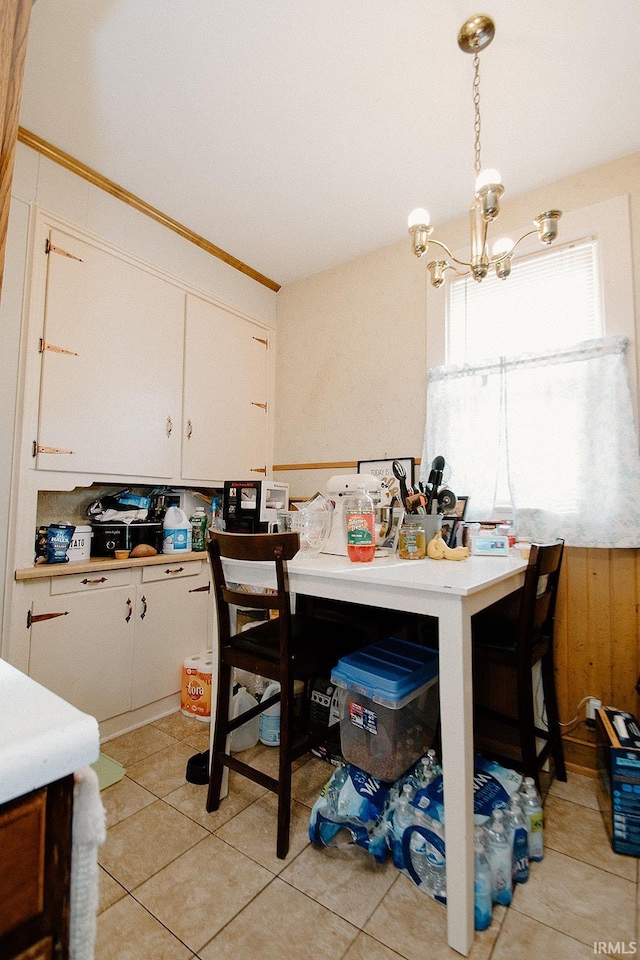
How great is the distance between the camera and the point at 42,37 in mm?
1572

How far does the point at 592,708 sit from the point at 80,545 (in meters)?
2.54

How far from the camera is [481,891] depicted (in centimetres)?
114

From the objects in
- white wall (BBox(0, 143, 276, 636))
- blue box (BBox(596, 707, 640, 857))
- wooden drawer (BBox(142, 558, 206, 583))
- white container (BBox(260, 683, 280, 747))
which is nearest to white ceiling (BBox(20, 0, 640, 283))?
white wall (BBox(0, 143, 276, 636))

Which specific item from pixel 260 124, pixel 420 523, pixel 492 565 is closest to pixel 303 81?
pixel 260 124

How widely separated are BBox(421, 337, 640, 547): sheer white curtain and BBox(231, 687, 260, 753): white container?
4.73 ft

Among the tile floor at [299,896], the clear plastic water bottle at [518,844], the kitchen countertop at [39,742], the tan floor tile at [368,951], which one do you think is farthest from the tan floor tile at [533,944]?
the kitchen countertop at [39,742]

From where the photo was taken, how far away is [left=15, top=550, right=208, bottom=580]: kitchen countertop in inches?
73.6

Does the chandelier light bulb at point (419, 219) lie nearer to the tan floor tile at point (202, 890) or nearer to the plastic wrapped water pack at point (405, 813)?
the plastic wrapped water pack at point (405, 813)

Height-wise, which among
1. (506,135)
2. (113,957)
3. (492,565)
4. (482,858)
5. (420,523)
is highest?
(506,135)

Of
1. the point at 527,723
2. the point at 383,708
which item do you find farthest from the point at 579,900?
the point at 383,708

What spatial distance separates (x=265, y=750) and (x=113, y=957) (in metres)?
0.90

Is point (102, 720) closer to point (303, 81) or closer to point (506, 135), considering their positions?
point (303, 81)

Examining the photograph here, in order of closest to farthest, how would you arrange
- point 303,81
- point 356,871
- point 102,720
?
point 356,871
point 303,81
point 102,720

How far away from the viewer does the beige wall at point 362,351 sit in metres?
2.46
